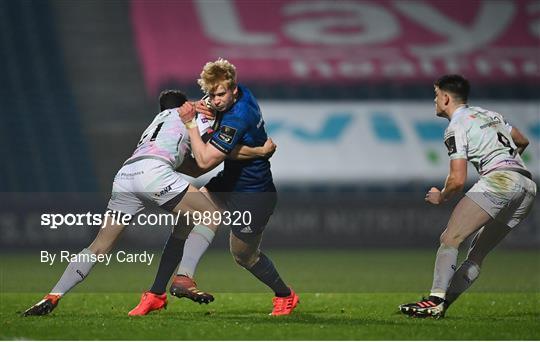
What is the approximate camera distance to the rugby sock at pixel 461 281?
8.20 metres

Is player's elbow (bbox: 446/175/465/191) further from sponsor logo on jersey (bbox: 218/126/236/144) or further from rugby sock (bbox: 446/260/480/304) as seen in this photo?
sponsor logo on jersey (bbox: 218/126/236/144)

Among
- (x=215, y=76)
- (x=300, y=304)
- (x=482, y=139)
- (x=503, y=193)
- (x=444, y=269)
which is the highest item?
(x=215, y=76)

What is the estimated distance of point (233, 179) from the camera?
8172 millimetres

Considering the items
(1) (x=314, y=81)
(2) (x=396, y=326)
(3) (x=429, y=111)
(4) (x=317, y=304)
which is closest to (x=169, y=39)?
(1) (x=314, y=81)

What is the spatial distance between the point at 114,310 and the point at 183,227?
1.06 meters

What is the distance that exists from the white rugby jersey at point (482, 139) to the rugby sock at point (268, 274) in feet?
5.34

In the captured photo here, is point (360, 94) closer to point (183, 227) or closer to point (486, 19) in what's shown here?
point (486, 19)

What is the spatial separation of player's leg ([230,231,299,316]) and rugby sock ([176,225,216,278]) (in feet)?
0.86

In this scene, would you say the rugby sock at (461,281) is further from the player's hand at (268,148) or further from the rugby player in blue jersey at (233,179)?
the player's hand at (268,148)

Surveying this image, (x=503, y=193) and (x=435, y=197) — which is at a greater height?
(x=435, y=197)

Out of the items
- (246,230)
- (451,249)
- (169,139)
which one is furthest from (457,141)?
(169,139)

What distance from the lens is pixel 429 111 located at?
20422mm

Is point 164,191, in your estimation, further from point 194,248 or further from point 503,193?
point 503,193

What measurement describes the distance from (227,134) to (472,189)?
1907 mm
